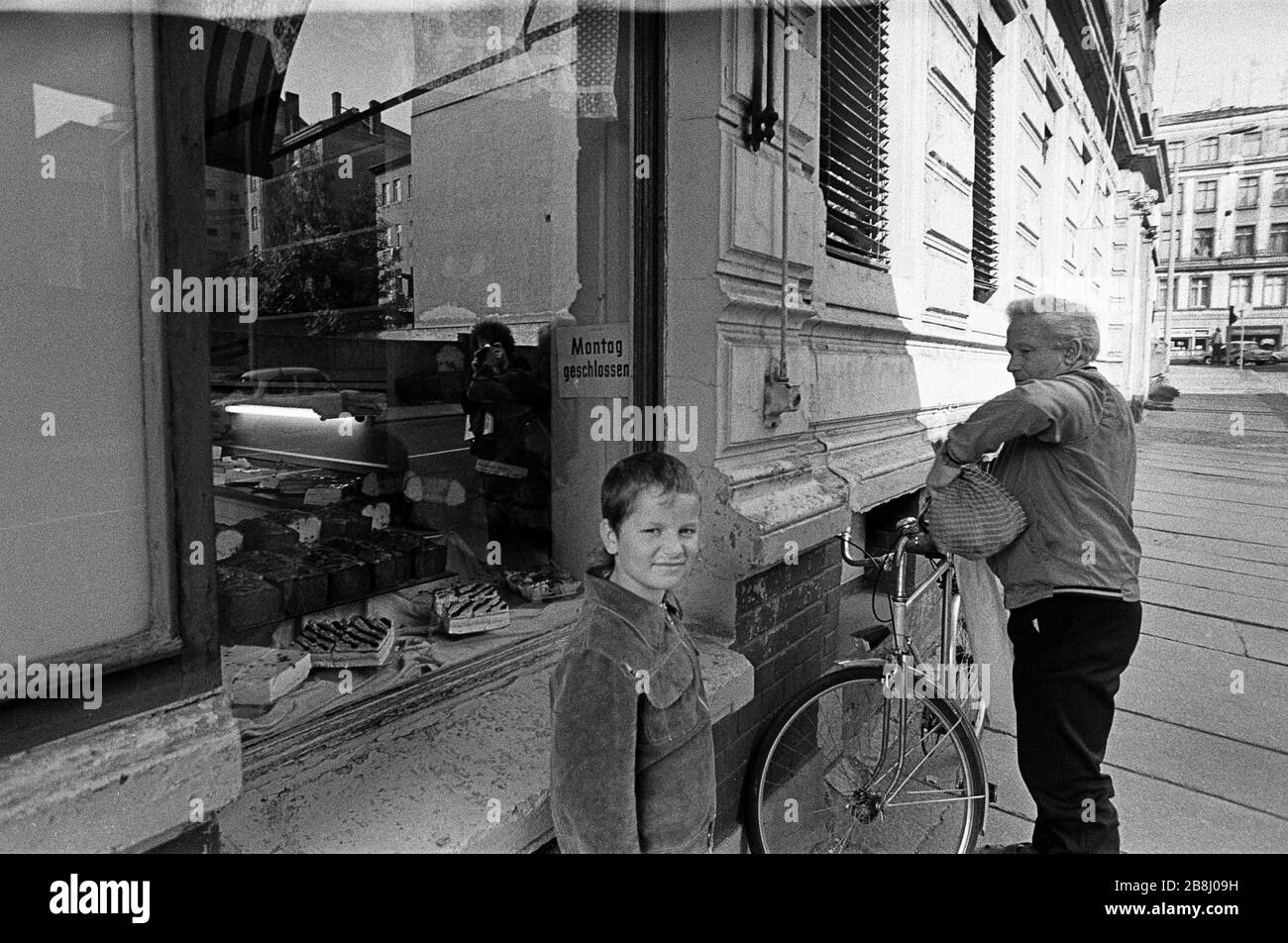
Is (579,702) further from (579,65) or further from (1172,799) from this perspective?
(1172,799)

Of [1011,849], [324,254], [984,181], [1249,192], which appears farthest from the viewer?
[1249,192]

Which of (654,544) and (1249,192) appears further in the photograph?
(1249,192)

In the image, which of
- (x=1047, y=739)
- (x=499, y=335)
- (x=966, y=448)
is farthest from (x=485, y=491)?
(x=1047, y=739)

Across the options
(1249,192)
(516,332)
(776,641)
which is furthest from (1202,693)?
(1249,192)

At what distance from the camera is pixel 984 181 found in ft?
23.4

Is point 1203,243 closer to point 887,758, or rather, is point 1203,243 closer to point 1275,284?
point 1275,284

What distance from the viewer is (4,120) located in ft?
4.11

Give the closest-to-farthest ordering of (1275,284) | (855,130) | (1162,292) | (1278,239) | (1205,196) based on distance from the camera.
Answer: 1. (855,130)
2. (1278,239)
3. (1275,284)
4. (1205,196)
5. (1162,292)

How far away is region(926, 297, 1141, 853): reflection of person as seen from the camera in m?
2.52

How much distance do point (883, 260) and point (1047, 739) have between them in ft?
10.2

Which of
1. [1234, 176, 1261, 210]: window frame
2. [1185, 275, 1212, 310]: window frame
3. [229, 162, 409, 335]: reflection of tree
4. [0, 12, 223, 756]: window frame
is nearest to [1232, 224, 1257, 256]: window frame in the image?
[1234, 176, 1261, 210]: window frame

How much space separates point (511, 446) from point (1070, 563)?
8.04 feet

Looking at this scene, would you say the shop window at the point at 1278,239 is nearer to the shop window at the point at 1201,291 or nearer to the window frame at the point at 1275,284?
the window frame at the point at 1275,284

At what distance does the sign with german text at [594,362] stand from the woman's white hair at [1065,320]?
53.5 inches
